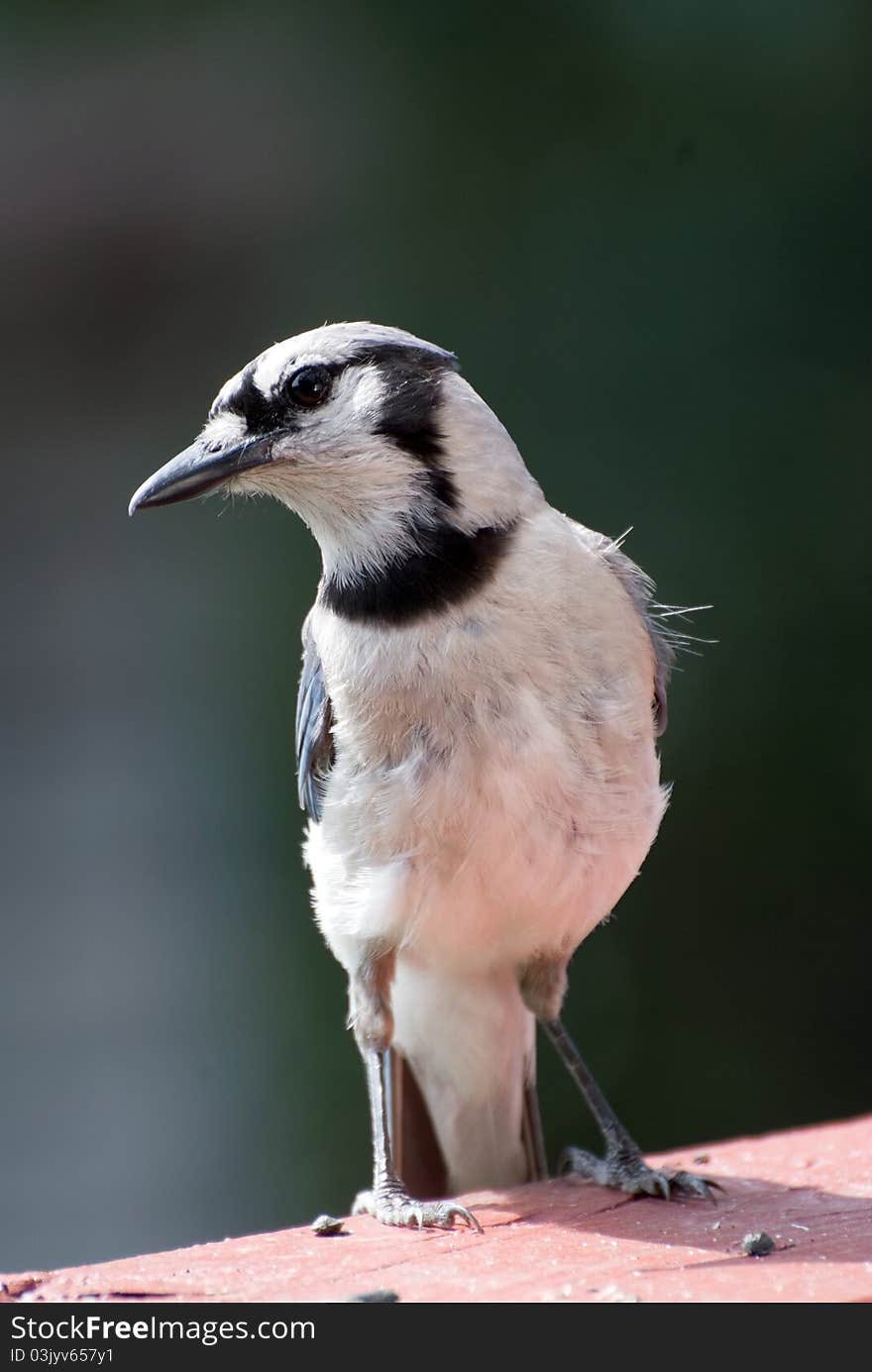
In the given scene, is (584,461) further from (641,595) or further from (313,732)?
(313,732)

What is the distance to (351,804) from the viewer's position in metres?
2.53

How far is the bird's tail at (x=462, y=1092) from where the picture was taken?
2.95 meters

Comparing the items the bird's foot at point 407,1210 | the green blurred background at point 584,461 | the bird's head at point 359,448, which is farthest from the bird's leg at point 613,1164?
the green blurred background at point 584,461

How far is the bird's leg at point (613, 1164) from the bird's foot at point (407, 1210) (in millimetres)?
294

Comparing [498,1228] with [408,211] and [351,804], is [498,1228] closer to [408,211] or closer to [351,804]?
[351,804]

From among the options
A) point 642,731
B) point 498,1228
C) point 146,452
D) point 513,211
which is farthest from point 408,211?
point 498,1228

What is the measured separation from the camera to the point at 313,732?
8.93 feet

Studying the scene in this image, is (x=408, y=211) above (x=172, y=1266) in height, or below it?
above

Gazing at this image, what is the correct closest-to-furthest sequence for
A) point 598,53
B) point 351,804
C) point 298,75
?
point 351,804 → point 598,53 → point 298,75

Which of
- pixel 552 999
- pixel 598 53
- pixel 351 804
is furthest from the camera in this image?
pixel 598 53

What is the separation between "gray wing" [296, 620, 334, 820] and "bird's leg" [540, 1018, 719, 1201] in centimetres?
56

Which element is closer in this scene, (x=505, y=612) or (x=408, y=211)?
(x=505, y=612)

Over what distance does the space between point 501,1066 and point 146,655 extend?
234 centimetres

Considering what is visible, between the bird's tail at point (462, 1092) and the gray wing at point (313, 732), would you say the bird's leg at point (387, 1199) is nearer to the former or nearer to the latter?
the bird's tail at point (462, 1092)
